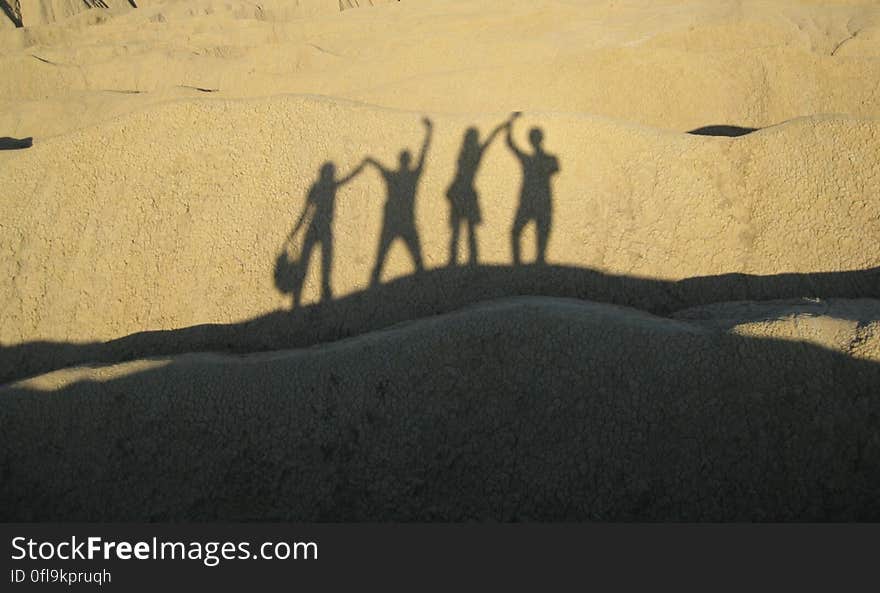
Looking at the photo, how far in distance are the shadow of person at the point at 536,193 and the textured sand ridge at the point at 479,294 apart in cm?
2

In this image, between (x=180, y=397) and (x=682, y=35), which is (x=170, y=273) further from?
(x=682, y=35)

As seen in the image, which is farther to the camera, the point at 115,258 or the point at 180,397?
the point at 115,258

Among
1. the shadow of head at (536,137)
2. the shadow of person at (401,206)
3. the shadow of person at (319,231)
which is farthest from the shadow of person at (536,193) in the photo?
the shadow of person at (319,231)

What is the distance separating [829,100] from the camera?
4430 millimetres

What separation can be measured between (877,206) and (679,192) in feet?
2.68

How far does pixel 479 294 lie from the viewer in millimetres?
2730

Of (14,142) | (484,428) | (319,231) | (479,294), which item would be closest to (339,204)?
(319,231)

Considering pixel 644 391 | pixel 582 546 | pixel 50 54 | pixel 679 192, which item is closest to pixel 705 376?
pixel 644 391

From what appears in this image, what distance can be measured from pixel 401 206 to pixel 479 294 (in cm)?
63

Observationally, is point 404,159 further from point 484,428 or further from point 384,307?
point 484,428

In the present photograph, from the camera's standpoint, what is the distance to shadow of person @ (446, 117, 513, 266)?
2.88 m

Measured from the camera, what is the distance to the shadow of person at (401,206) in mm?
2859

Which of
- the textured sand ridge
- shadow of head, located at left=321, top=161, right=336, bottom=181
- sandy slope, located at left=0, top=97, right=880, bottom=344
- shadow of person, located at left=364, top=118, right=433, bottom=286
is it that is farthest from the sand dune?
shadow of head, located at left=321, top=161, right=336, bottom=181

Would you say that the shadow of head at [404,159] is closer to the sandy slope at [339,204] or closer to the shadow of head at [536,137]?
the sandy slope at [339,204]
